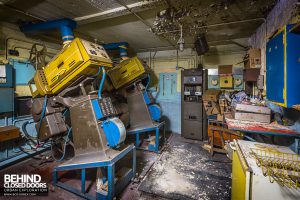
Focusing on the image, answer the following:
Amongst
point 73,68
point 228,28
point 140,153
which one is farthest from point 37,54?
point 228,28

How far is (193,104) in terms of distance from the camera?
4590mm

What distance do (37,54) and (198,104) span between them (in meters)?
4.31

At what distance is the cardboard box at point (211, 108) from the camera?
410 cm

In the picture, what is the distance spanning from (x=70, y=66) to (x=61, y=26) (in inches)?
49.5

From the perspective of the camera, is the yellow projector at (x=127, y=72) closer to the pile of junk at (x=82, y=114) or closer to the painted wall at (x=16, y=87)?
the pile of junk at (x=82, y=114)

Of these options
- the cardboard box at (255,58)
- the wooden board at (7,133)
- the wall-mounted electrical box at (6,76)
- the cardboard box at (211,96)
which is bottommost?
the wooden board at (7,133)

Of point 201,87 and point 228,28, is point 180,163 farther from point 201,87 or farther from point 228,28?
point 228,28

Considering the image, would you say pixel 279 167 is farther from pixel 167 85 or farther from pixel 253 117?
pixel 167 85

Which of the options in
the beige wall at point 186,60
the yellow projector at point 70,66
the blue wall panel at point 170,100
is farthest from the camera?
the blue wall panel at point 170,100

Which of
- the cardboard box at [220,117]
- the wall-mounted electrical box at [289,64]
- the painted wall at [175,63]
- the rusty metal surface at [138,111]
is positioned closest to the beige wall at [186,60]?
the painted wall at [175,63]

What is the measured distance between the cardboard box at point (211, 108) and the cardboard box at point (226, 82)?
30.2 inches

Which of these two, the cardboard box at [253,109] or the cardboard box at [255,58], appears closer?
the cardboard box at [253,109]

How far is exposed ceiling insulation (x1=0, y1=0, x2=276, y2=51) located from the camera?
7.98 feet

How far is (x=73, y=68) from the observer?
7.17 ft
